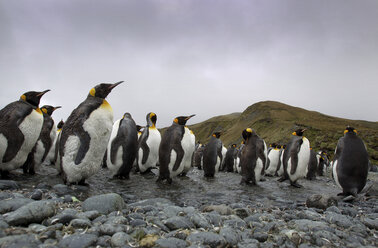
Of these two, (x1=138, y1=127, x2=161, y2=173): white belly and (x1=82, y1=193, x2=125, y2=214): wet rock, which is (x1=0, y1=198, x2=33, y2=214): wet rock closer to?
(x1=82, y1=193, x2=125, y2=214): wet rock

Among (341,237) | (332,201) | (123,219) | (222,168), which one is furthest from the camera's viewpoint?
(222,168)

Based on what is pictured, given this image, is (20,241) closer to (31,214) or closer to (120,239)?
(31,214)

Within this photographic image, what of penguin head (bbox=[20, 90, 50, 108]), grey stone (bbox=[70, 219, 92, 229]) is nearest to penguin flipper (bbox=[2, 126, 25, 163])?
penguin head (bbox=[20, 90, 50, 108])

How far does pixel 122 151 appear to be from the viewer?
20.4 ft

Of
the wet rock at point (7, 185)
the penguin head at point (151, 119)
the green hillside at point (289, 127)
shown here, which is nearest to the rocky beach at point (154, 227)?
the wet rock at point (7, 185)

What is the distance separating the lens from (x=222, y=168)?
13438 millimetres

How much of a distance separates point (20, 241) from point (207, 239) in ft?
4.53

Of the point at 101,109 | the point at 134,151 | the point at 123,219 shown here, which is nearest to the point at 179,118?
the point at 134,151

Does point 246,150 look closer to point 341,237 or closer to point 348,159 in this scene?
point 348,159

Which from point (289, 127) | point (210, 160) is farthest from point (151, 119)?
point (289, 127)

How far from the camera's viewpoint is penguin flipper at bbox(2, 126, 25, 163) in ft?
15.2

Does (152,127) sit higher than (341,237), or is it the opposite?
(152,127)

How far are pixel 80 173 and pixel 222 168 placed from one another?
32.2 feet

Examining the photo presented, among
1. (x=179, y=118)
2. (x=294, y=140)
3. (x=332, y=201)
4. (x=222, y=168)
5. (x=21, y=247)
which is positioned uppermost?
(x=179, y=118)
